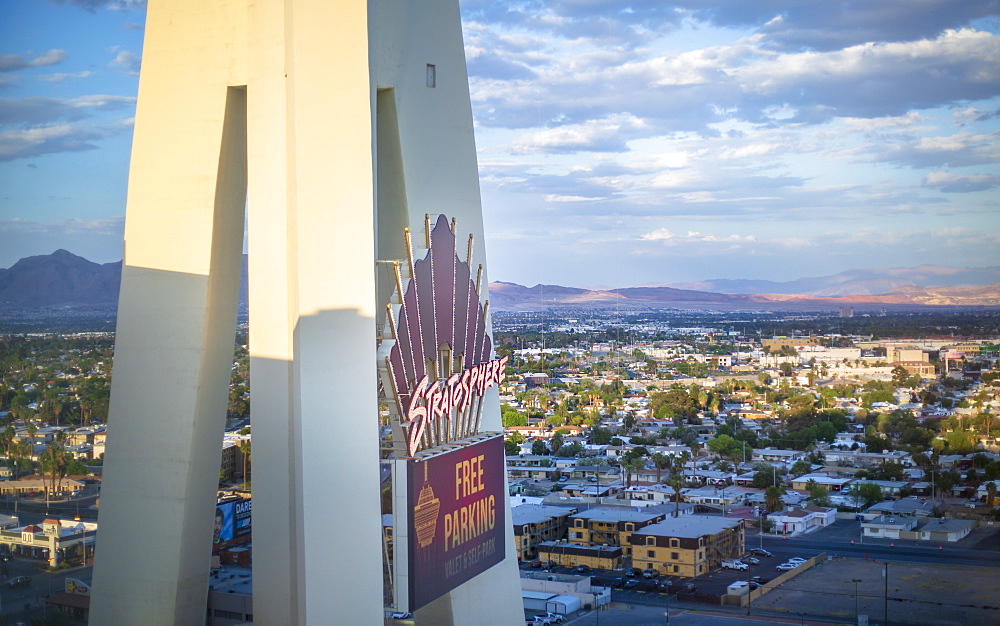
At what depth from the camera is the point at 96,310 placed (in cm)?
1927

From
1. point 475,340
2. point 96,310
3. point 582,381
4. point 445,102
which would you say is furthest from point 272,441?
point 582,381

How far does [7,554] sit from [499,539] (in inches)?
277

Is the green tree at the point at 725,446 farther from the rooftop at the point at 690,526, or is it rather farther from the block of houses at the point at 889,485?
the rooftop at the point at 690,526

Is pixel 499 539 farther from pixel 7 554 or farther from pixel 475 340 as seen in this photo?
pixel 7 554

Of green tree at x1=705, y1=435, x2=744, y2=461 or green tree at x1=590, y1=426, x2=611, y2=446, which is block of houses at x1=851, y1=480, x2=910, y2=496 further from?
green tree at x1=590, y1=426, x2=611, y2=446

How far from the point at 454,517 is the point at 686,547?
24725 millimetres

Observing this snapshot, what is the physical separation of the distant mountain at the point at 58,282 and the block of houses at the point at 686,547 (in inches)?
953

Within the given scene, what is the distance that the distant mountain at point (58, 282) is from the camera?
1464 cm

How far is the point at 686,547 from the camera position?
3838 centimetres

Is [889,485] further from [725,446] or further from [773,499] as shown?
[725,446]

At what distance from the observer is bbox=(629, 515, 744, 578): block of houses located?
1502 inches

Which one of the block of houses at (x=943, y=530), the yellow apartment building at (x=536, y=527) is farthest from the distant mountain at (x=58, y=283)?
the block of houses at (x=943, y=530)

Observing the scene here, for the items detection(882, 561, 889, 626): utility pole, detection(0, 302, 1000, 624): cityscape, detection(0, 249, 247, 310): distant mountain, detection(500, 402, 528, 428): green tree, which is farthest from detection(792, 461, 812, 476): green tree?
detection(0, 249, 247, 310): distant mountain

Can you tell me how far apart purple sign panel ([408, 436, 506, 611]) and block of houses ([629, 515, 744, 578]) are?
2255 centimetres
